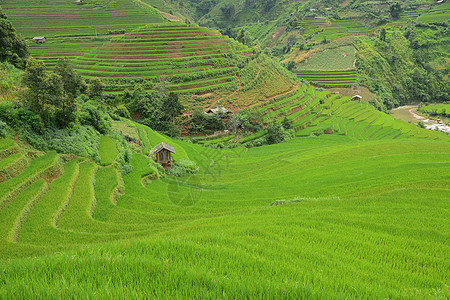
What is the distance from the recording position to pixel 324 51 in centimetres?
8106

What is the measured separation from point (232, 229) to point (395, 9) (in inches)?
4818

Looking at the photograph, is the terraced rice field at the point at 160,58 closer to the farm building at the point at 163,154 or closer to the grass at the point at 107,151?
the farm building at the point at 163,154

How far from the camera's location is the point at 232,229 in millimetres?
6844

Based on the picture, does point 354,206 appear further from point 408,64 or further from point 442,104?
point 408,64

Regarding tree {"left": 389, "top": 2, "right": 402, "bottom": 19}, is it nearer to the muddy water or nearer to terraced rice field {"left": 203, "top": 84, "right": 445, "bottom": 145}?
the muddy water

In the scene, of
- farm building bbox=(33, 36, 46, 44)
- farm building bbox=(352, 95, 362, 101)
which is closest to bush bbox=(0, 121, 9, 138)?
farm building bbox=(33, 36, 46, 44)

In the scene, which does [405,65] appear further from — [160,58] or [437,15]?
[160,58]

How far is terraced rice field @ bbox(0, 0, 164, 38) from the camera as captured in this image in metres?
56.8

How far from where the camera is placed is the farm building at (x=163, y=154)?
20781mm

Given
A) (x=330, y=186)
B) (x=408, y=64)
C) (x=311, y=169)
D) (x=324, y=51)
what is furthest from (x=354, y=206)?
(x=408, y=64)

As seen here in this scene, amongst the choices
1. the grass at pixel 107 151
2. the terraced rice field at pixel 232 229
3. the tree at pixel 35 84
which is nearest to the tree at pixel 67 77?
the tree at pixel 35 84

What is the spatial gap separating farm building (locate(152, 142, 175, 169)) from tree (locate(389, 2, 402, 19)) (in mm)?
114139

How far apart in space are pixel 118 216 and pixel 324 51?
8844 cm

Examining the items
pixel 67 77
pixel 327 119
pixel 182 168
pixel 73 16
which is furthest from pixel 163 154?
pixel 73 16
